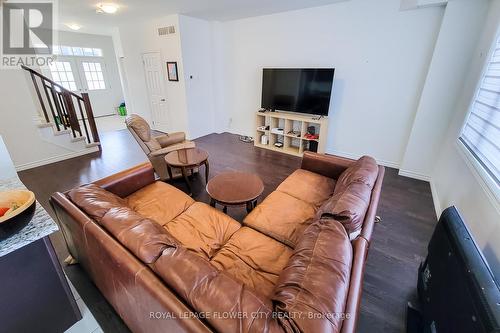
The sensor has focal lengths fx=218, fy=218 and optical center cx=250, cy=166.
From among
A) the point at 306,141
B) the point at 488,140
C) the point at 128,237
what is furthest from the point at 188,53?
the point at 488,140

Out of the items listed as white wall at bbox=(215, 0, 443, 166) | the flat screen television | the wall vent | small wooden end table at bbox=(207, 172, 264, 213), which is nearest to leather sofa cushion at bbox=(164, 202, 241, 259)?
small wooden end table at bbox=(207, 172, 264, 213)

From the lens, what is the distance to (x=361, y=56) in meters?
3.52

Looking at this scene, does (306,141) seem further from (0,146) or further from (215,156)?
(0,146)

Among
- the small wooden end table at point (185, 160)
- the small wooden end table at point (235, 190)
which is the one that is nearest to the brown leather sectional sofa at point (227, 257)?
the small wooden end table at point (235, 190)

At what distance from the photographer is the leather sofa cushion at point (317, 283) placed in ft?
2.47

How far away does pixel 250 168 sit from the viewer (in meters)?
3.72

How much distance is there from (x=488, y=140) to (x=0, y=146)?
13.4ft

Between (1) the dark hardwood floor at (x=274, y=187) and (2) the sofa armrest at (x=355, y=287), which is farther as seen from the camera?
(1) the dark hardwood floor at (x=274, y=187)

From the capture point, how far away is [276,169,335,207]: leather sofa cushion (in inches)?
82.0

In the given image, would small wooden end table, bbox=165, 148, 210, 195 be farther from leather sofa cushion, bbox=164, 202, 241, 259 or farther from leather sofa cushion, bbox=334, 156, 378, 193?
leather sofa cushion, bbox=334, 156, 378, 193

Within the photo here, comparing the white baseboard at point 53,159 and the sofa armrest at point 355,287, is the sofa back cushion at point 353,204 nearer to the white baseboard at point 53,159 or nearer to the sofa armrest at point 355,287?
the sofa armrest at point 355,287

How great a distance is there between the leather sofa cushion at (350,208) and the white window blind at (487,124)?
106 centimetres

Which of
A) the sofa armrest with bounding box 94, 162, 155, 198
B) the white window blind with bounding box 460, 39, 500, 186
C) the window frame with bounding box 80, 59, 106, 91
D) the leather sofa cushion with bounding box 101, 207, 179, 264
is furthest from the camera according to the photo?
the window frame with bounding box 80, 59, 106, 91

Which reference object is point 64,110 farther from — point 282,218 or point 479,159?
point 479,159
